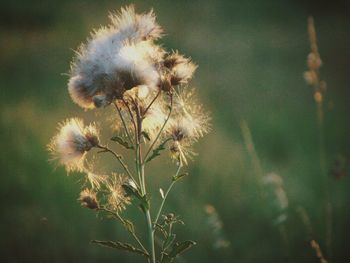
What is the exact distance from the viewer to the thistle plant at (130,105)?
1.51m

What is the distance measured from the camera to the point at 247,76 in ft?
14.7

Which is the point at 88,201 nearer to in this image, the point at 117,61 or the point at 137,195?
the point at 137,195

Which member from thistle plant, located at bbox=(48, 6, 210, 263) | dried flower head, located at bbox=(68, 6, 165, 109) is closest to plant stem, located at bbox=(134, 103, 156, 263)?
thistle plant, located at bbox=(48, 6, 210, 263)

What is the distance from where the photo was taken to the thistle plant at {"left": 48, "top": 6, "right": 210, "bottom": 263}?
1.51 meters

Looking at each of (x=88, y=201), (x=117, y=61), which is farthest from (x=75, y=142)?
(x=117, y=61)

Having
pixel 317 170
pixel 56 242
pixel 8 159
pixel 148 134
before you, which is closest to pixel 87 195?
pixel 148 134

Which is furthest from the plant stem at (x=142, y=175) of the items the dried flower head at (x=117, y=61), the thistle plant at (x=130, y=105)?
the dried flower head at (x=117, y=61)

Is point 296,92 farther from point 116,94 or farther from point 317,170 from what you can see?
point 116,94

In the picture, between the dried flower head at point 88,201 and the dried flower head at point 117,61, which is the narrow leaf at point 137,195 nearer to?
the dried flower head at point 88,201

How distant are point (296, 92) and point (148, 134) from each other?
10.1 feet

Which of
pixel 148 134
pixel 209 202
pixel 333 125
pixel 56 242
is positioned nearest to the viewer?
pixel 148 134

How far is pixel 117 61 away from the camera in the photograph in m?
1.50

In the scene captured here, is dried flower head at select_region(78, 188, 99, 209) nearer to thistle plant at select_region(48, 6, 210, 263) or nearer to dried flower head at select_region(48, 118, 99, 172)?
A: thistle plant at select_region(48, 6, 210, 263)

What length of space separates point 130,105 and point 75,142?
0.69ft
